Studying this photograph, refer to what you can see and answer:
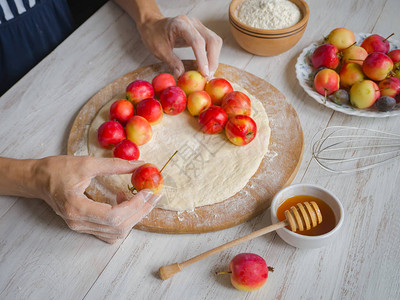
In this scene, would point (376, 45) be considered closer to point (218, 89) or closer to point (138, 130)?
point (218, 89)

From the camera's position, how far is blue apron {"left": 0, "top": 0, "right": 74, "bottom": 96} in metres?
1.64

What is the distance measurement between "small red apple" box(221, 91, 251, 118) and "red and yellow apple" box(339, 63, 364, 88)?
41cm

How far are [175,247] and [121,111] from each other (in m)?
0.55

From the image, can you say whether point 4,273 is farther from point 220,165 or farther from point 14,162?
point 220,165

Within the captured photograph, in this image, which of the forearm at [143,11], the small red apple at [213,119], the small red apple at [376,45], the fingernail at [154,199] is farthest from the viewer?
the forearm at [143,11]

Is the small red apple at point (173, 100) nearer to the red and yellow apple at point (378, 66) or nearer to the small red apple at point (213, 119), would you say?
the small red apple at point (213, 119)

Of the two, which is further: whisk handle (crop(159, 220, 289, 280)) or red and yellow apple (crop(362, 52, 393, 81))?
red and yellow apple (crop(362, 52, 393, 81))

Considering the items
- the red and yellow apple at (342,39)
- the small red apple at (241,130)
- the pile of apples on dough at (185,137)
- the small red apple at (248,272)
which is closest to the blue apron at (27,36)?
the pile of apples on dough at (185,137)

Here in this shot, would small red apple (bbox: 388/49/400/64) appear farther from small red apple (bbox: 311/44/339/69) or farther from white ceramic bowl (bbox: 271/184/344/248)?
white ceramic bowl (bbox: 271/184/344/248)

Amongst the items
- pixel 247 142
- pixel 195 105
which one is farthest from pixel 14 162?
pixel 247 142

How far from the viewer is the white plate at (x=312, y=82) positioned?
132 centimetres

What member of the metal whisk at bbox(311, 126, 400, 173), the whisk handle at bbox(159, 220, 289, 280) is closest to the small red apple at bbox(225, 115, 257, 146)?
the metal whisk at bbox(311, 126, 400, 173)

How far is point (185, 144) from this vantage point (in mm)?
1290

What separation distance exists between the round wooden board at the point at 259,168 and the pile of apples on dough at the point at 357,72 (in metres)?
0.19
